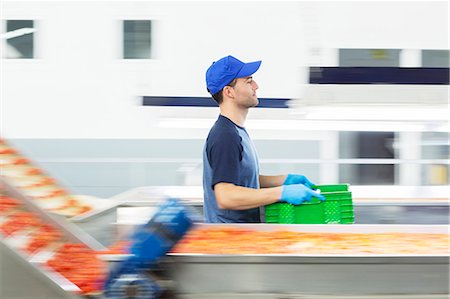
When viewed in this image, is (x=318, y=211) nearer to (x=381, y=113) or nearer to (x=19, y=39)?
(x=381, y=113)

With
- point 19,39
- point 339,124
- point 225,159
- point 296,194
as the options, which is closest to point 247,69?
point 225,159

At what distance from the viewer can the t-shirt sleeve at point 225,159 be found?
2.55 m

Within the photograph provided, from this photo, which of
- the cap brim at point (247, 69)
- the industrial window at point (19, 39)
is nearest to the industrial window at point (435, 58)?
the industrial window at point (19, 39)

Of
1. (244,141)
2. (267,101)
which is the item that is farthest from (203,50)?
(244,141)

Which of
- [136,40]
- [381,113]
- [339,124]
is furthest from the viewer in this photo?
[136,40]

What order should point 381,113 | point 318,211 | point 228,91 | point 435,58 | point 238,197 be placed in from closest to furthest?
1. point 238,197
2. point 318,211
3. point 228,91
4. point 381,113
5. point 435,58

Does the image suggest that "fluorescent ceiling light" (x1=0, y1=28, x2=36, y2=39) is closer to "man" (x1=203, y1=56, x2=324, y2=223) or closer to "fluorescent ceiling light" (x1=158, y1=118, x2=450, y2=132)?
"fluorescent ceiling light" (x1=158, y1=118, x2=450, y2=132)

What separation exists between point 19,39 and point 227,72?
4.81 meters

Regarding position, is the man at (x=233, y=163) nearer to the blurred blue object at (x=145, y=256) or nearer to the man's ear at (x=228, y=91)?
the man's ear at (x=228, y=91)

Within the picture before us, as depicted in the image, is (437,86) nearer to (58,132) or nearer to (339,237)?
(339,237)

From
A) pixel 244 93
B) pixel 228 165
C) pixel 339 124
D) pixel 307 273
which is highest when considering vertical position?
pixel 244 93

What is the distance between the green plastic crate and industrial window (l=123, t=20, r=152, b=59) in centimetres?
439

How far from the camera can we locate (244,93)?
2.77m

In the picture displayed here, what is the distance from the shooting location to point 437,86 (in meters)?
3.39
